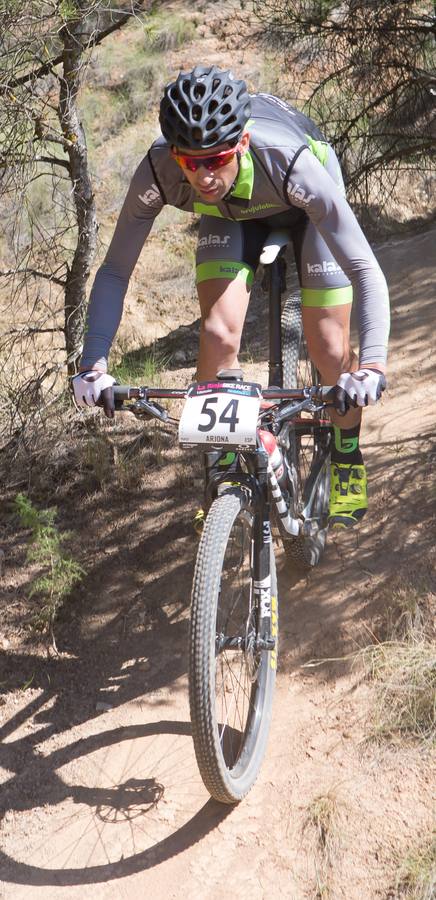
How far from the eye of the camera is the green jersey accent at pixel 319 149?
340 cm

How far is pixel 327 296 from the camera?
348 cm

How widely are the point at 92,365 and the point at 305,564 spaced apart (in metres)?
1.36

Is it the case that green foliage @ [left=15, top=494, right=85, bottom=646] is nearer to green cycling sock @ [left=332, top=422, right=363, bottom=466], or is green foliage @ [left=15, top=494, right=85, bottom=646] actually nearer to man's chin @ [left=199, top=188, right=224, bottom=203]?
green cycling sock @ [left=332, top=422, right=363, bottom=466]

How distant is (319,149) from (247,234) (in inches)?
17.3

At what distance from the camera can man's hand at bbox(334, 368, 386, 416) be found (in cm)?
254

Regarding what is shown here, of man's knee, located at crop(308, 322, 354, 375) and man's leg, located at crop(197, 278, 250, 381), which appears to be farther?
man's knee, located at crop(308, 322, 354, 375)

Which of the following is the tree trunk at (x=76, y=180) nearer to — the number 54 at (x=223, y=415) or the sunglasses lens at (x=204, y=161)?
the sunglasses lens at (x=204, y=161)

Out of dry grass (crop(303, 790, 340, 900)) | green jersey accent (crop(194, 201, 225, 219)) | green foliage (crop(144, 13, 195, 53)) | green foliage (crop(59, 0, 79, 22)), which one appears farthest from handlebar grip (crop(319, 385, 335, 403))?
green foliage (crop(144, 13, 195, 53))

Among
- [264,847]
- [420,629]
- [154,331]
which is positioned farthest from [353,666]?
[154,331]

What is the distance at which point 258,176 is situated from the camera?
310 centimetres

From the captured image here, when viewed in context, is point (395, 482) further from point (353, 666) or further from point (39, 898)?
point (39, 898)

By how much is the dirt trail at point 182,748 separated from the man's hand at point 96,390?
1.30 metres

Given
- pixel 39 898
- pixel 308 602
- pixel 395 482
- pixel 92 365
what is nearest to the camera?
pixel 39 898

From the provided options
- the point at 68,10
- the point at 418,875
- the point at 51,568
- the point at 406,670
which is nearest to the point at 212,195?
the point at 68,10
